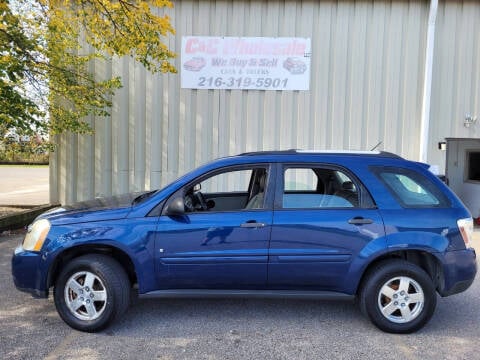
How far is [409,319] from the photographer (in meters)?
3.84

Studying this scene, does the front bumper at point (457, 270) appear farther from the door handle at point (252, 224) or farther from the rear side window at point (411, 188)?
the door handle at point (252, 224)

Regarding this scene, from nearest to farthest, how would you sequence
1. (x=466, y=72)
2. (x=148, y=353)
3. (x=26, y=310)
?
(x=148, y=353), (x=26, y=310), (x=466, y=72)

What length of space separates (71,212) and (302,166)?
7.50 ft

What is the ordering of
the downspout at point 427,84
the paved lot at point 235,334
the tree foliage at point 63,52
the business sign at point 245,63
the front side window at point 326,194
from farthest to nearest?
the business sign at point 245,63 < the downspout at point 427,84 < the tree foliage at point 63,52 < the front side window at point 326,194 < the paved lot at point 235,334

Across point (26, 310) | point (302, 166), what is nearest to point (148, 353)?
point (26, 310)

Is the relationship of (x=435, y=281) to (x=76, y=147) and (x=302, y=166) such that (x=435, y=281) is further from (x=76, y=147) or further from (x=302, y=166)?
(x=76, y=147)

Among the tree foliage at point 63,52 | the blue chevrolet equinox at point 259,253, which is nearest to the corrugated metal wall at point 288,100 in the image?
the tree foliage at point 63,52

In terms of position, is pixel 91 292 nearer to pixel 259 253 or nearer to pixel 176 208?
pixel 176 208

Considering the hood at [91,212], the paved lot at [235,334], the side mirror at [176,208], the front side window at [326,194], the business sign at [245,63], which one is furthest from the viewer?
the business sign at [245,63]

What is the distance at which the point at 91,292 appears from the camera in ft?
12.5

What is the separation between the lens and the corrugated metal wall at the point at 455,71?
942 centimetres

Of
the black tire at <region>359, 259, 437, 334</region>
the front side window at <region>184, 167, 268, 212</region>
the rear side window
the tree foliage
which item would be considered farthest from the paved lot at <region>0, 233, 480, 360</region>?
the tree foliage

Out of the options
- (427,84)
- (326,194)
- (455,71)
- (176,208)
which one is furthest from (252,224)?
(455,71)

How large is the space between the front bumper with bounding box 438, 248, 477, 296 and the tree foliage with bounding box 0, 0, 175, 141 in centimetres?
484
